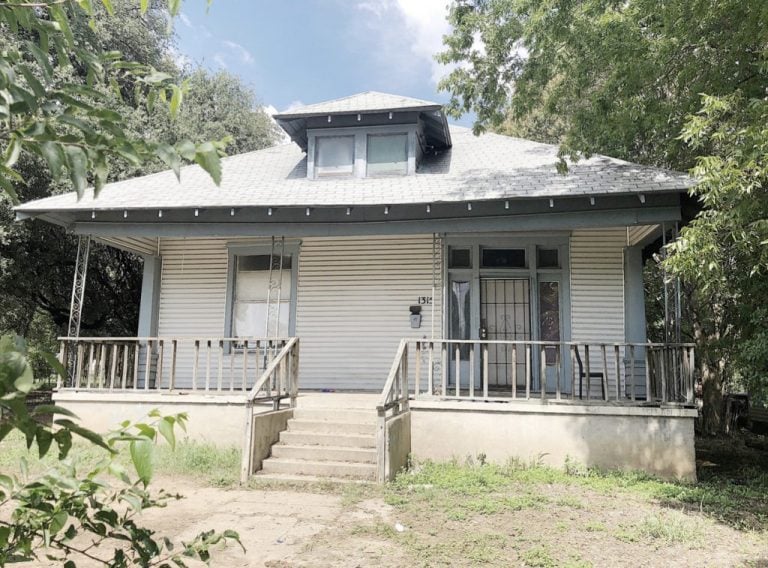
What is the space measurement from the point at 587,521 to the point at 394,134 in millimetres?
7840

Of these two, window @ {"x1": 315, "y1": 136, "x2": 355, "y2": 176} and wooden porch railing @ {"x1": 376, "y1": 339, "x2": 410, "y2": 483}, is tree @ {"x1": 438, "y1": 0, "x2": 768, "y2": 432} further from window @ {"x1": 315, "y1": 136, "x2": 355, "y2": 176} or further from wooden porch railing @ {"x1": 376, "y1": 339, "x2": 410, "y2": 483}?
wooden porch railing @ {"x1": 376, "y1": 339, "x2": 410, "y2": 483}

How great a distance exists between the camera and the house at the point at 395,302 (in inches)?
290

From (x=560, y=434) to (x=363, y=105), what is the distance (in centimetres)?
707

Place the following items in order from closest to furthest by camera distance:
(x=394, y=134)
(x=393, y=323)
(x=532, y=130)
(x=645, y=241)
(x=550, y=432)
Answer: (x=550, y=432)
(x=645, y=241)
(x=393, y=323)
(x=394, y=134)
(x=532, y=130)

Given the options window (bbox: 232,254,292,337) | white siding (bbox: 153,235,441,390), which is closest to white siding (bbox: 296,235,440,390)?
white siding (bbox: 153,235,441,390)

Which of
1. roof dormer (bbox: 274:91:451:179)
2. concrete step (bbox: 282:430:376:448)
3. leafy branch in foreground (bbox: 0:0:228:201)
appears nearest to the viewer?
leafy branch in foreground (bbox: 0:0:228:201)

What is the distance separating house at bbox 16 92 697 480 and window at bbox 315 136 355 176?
3cm

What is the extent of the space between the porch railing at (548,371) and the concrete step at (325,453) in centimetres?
70

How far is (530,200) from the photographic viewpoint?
334 inches

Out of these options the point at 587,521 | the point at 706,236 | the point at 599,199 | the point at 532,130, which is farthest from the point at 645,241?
the point at 532,130

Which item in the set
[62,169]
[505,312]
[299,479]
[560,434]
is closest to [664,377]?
[560,434]

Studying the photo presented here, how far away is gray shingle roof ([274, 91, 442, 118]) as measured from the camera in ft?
34.6

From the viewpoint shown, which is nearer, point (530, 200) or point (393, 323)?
point (530, 200)

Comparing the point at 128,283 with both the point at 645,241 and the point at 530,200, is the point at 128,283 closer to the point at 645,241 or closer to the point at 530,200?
the point at 530,200
